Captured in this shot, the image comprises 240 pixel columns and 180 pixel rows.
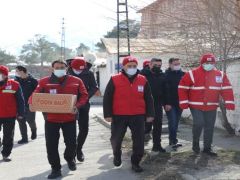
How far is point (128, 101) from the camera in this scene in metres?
7.52

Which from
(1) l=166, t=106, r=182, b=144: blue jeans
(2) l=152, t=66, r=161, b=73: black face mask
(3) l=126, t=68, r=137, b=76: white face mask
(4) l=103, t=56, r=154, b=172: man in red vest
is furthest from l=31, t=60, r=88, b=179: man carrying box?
(1) l=166, t=106, r=182, b=144: blue jeans

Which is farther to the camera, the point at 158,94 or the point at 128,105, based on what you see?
the point at 158,94

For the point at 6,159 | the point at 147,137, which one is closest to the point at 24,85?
the point at 6,159

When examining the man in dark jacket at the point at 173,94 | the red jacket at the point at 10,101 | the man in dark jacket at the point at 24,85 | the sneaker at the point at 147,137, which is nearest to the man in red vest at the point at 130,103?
the man in dark jacket at the point at 173,94

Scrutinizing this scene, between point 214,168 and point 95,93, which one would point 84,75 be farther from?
point 214,168

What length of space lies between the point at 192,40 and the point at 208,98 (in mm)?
2359

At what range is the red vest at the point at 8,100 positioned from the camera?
9008 mm

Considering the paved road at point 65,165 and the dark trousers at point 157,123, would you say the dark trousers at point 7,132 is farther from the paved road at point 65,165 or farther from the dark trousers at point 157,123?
the dark trousers at point 157,123

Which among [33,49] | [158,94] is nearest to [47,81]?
[158,94]

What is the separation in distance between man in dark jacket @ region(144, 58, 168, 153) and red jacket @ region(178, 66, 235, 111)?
794 mm

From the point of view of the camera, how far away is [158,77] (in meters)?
9.22

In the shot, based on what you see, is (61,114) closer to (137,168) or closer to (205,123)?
(137,168)

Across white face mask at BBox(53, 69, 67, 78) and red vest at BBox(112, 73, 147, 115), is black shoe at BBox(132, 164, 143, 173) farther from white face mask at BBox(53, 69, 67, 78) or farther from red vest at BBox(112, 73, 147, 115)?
white face mask at BBox(53, 69, 67, 78)

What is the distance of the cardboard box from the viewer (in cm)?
731
